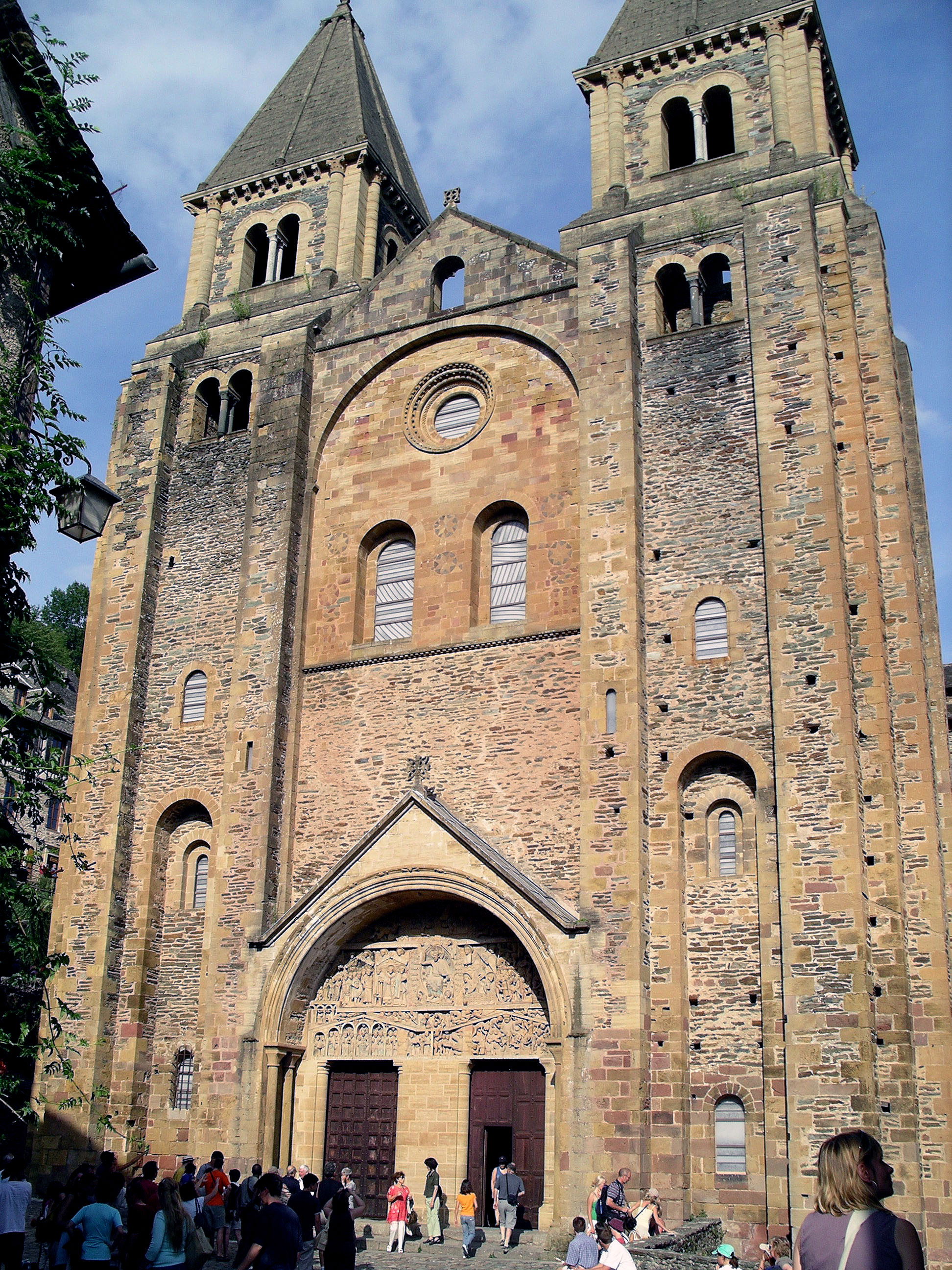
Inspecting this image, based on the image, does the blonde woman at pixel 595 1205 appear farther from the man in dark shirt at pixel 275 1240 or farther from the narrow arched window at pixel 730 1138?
the man in dark shirt at pixel 275 1240

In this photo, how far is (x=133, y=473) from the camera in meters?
25.8

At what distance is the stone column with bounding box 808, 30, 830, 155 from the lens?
22.9 meters

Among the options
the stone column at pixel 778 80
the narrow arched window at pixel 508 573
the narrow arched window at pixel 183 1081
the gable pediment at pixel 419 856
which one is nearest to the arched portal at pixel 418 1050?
the gable pediment at pixel 419 856

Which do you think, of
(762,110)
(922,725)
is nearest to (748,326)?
(762,110)

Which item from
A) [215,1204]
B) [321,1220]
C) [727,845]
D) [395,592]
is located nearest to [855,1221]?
[321,1220]

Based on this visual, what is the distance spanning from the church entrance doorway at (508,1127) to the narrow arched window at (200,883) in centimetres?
607

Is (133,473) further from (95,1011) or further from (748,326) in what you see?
(748,326)

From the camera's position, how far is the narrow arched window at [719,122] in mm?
24625

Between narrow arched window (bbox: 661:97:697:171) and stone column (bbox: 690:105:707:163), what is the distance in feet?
0.67

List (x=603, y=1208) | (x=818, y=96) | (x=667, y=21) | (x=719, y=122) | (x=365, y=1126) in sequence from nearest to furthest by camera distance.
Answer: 1. (x=603, y=1208)
2. (x=365, y=1126)
3. (x=818, y=96)
4. (x=719, y=122)
5. (x=667, y=21)

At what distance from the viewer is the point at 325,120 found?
29.9 meters

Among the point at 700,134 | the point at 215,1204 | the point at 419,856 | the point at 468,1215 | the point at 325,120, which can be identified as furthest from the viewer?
the point at 325,120

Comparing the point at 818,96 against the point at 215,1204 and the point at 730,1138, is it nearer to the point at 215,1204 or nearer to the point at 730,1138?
the point at 730,1138

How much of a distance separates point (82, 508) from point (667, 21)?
2133 cm
